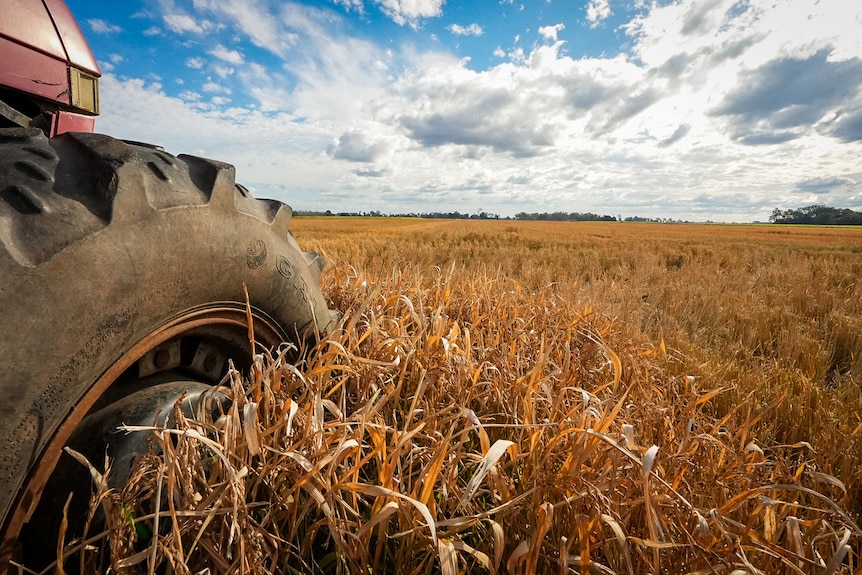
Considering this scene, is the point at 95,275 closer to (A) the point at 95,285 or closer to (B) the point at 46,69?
(A) the point at 95,285

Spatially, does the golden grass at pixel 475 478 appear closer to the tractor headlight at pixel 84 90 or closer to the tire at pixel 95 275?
the tire at pixel 95 275

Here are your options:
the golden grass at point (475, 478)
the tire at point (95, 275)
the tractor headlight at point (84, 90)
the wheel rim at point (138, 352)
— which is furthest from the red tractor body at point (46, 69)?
the golden grass at point (475, 478)

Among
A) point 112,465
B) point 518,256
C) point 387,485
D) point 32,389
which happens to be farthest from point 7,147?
point 518,256

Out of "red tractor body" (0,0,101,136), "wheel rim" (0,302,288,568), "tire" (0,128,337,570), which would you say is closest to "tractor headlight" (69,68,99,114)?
"red tractor body" (0,0,101,136)

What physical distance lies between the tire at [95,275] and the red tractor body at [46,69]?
17.3 inches

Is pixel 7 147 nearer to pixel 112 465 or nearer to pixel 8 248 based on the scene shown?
pixel 8 248

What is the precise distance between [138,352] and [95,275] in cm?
19

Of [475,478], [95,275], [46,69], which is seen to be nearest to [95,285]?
[95,275]

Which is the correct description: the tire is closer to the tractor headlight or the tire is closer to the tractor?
the tractor

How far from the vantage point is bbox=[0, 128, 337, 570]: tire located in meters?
0.67

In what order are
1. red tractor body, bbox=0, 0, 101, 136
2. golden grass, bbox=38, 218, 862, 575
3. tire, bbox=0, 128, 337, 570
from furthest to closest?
red tractor body, bbox=0, 0, 101, 136 < golden grass, bbox=38, 218, 862, 575 < tire, bbox=0, 128, 337, 570

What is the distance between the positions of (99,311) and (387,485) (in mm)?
626

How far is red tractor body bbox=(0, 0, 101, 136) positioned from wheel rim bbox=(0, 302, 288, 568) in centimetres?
63

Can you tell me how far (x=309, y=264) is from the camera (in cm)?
148
